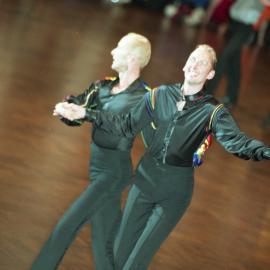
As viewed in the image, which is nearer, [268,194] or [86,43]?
[268,194]

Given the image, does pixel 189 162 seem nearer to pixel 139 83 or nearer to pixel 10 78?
pixel 139 83

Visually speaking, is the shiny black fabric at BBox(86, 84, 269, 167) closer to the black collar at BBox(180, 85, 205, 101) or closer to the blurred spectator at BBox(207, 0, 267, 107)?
the black collar at BBox(180, 85, 205, 101)

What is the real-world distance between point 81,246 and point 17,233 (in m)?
0.35

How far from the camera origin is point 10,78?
21.8 ft

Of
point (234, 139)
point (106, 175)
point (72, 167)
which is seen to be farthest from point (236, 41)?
point (234, 139)

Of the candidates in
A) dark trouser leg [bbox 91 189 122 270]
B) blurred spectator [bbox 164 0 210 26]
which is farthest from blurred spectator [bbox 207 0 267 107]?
blurred spectator [bbox 164 0 210 26]

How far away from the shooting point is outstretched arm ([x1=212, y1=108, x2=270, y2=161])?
2730 mm

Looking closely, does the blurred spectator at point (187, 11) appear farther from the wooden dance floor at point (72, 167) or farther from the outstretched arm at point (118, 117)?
the outstretched arm at point (118, 117)

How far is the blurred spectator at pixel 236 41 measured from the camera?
23.2 feet

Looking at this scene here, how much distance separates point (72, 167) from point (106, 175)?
178 cm

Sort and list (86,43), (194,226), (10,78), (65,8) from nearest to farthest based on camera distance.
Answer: (194,226) → (10,78) → (86,43) → (65,8)

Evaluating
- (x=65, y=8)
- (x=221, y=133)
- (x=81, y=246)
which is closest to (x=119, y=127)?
(x=221, y=133)

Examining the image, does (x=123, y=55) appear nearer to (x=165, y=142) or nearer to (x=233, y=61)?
(x=165, y=142)

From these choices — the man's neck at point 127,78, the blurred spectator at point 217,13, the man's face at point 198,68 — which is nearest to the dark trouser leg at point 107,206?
the man's neck at point 127,78
